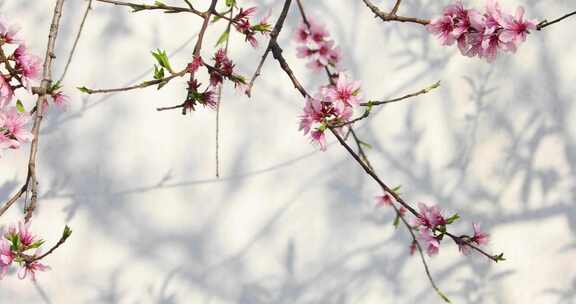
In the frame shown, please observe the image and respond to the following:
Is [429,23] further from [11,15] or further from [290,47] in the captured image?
[11,15]

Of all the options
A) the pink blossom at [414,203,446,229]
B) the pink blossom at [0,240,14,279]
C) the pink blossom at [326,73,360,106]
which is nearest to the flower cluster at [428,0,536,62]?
the pink blossom at [326,73,360,106]

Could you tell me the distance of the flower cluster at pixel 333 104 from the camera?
93 centimetres

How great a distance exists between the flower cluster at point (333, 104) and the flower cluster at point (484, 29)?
0.15 m

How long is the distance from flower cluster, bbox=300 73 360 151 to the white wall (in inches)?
26.1

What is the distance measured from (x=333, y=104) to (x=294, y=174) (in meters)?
0.69

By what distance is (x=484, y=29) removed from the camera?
0.92m

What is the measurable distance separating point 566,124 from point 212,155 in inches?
35.2

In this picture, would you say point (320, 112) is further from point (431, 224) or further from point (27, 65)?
point (27, 65)

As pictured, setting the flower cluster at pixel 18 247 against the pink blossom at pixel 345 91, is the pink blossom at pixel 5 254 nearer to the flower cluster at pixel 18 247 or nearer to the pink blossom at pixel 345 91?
the flower cluster at pixel 18 247

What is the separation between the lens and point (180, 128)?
1.57 meters

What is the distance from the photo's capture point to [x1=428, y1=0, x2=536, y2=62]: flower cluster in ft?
2.96

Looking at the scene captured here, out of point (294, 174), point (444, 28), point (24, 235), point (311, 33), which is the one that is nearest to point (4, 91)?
point (24, 235)

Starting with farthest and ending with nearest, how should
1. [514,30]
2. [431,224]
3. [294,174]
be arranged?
1. [294,174]
2. [431,224]
3. [514,30]

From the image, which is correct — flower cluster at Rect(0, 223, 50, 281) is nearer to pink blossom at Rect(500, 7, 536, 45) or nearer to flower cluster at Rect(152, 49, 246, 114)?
flower cluster at Rect(152, 49, 246, 114)
